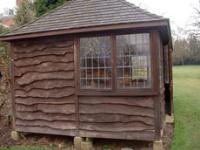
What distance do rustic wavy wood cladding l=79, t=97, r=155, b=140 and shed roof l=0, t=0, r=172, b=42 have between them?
1677 millimetres

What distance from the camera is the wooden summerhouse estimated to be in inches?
228

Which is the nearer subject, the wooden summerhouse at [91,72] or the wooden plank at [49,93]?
the wooden summerhouse at [91,72]

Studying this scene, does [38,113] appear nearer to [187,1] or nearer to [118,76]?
[118,76]

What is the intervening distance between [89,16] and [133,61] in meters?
1.58

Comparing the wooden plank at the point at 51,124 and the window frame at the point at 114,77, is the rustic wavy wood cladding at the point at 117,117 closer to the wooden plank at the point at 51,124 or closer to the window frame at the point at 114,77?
the window frame at the point at 114,77

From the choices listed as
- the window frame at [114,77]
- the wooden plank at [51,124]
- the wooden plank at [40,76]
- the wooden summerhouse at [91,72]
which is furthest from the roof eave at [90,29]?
the wooden plank at [51,124]

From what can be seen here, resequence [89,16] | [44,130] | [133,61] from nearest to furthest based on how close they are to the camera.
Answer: [133,61], [89,16], [44,130]

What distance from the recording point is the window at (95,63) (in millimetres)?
6105

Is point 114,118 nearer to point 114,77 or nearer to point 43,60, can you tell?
point 114,77

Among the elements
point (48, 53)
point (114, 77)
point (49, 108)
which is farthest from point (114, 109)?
point (48, 53)

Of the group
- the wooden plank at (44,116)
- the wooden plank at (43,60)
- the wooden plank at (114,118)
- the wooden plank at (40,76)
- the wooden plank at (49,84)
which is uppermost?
the wooden plank at (43,60)

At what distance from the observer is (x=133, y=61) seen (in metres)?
5.91

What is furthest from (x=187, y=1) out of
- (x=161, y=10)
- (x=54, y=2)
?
(x=54, y=2)

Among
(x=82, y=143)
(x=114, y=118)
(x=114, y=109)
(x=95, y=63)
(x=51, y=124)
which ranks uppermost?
(x=95, y=63)
